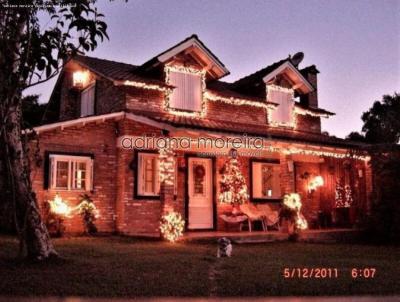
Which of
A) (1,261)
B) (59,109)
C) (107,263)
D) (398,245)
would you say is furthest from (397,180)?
(59,109)

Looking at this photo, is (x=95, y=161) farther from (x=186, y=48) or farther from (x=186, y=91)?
(x=186, y=48)

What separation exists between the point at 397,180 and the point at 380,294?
9.02m

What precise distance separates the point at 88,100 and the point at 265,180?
715cm

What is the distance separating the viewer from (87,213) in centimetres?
1299

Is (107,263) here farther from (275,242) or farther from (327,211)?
(327,211)

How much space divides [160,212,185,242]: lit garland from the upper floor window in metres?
7.48

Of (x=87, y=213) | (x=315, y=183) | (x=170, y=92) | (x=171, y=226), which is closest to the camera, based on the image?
(x=171, y=226)

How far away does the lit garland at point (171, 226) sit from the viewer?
12.0m

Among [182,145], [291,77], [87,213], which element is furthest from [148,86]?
[291,77]

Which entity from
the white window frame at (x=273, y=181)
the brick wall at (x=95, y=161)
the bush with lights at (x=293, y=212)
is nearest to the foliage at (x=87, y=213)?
the brick wall at (x=95, y=161)

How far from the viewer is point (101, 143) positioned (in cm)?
1384

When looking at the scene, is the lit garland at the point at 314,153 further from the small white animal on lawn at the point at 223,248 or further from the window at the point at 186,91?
the small white animal on lawn at the point at 223,248

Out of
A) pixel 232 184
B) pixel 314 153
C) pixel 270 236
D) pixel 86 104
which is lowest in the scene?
pixel 270 236

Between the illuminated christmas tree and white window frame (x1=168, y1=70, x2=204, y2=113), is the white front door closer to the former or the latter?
the illuminated christmas tree
